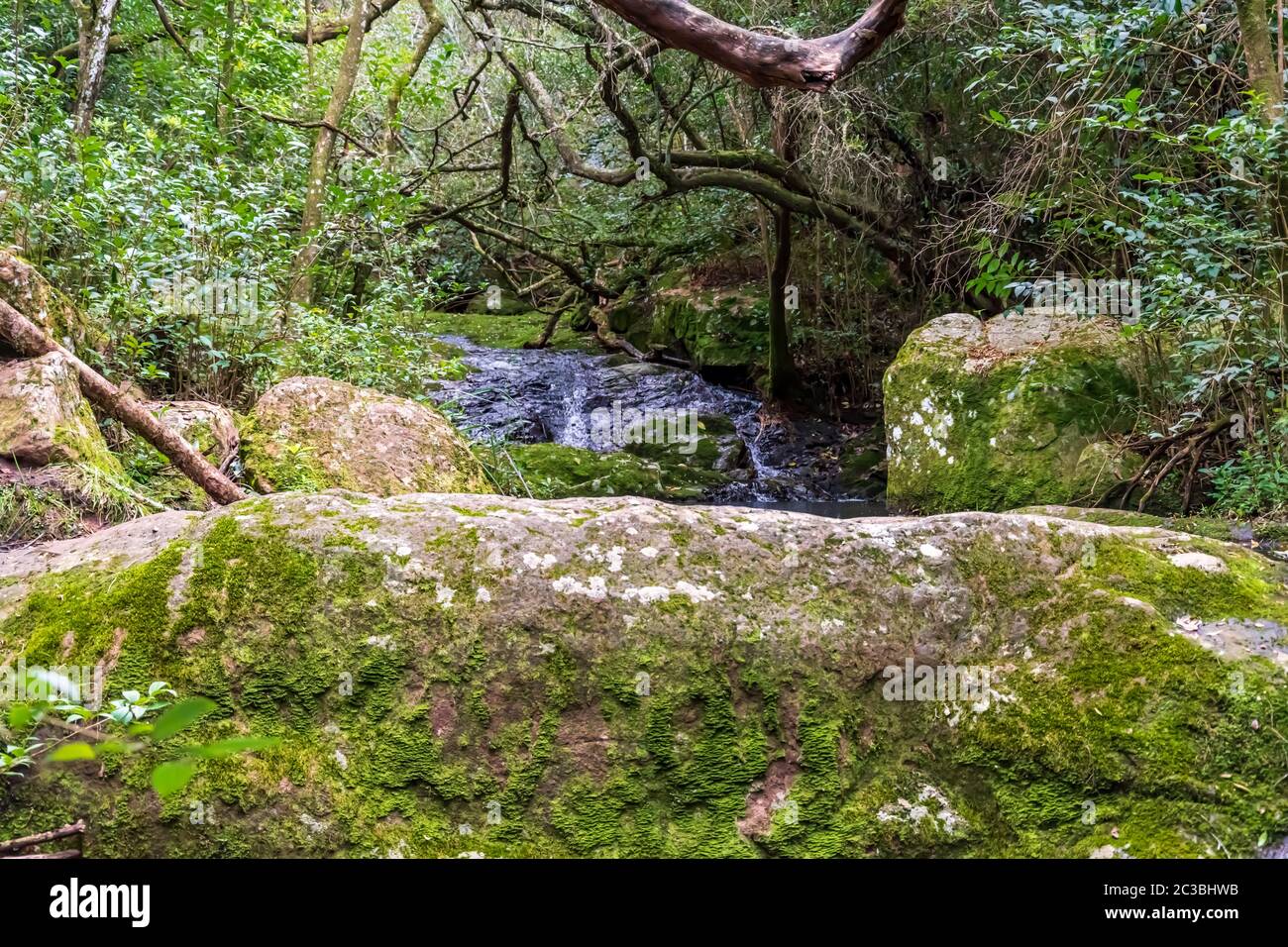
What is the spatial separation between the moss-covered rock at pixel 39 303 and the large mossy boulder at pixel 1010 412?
608 cm

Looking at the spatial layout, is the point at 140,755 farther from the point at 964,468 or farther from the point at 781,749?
the point at 964,468

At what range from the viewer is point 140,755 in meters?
2.55

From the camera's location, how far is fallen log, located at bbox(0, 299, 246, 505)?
4.37 meters

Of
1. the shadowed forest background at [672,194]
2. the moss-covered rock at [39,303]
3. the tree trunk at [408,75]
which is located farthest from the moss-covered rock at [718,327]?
the moss-covered rock at [39,303]

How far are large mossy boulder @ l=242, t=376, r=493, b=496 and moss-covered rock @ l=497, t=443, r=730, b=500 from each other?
185 cm

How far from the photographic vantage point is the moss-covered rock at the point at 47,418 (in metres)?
3.99

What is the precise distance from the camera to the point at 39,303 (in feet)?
15.8

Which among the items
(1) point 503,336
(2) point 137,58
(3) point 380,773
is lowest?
(3) point 380,773

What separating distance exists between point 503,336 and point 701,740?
13330 millimetres

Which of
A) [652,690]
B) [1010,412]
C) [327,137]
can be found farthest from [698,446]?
[652,690]

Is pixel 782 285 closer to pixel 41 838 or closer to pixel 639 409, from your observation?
pixel 639 409

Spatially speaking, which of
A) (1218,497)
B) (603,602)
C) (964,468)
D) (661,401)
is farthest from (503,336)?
(603,602)

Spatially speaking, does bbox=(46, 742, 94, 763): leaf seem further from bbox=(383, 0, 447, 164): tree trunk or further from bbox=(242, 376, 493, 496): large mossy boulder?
bbox=(383, 0, 447, 164): tree trunk
